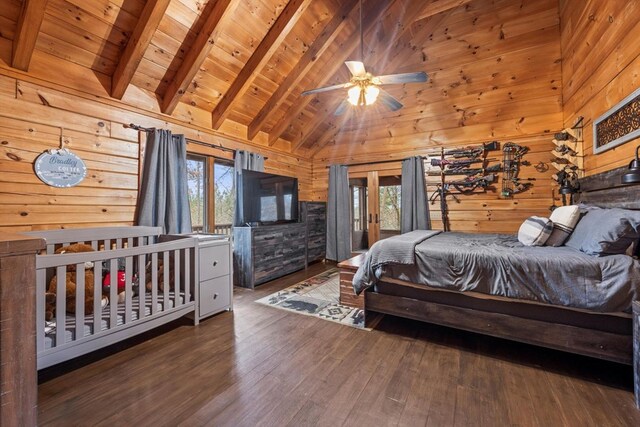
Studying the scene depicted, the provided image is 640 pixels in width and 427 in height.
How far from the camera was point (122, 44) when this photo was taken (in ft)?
A: 8.78

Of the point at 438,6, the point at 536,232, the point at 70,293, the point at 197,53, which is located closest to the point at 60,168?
the point at 70,293

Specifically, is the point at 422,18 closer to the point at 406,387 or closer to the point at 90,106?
the point at 90,106

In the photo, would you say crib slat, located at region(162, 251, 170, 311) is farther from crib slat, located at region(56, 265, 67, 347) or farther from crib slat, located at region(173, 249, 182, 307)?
crib slat, located at region(56, 265, 67, 347)

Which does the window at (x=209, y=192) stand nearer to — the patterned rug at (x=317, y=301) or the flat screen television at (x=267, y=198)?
the flat screen television at (x=267, y=198)

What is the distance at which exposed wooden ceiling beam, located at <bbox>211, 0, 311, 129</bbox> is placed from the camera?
300cm

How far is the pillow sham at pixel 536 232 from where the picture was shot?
2.34 meters

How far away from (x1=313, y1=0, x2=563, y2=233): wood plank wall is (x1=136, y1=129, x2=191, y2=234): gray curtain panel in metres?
3.63

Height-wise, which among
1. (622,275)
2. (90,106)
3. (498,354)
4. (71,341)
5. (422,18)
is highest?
(422,18)

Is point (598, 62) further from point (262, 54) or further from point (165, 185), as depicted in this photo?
point (165, 185)

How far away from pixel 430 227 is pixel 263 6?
155 inches

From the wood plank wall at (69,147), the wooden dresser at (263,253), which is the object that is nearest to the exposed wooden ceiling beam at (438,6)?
the wooden dresser at (263,253)

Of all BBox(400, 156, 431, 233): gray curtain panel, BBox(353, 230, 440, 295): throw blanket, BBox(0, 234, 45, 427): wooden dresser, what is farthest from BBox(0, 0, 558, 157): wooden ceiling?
BBox(353, 230, 440, 295): throw blanket

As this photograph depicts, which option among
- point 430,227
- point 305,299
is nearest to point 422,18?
point 430,227

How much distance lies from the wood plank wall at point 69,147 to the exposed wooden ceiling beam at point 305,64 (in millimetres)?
1362
